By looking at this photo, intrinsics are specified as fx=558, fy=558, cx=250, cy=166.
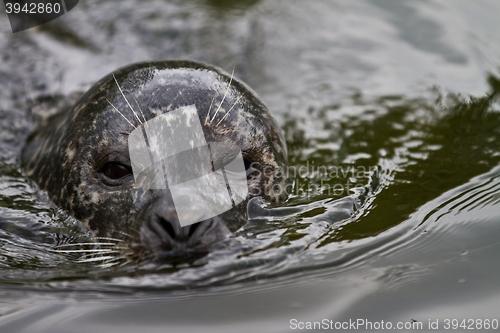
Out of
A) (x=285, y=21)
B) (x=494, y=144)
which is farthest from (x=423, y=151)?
(x=285, y=21)

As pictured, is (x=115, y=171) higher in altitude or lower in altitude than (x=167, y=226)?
higher

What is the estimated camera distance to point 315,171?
13.6 feet

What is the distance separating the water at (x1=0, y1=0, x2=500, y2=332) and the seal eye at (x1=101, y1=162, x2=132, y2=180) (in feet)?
1.22

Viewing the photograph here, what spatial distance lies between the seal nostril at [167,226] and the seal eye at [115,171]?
533mm

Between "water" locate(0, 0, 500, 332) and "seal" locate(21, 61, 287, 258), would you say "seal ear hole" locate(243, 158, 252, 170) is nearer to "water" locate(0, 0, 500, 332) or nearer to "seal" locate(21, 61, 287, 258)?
"seal" locate(21, 61, 287, 258)

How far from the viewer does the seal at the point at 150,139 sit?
9.64ft

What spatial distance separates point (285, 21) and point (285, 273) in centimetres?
519

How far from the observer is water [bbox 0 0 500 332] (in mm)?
2410

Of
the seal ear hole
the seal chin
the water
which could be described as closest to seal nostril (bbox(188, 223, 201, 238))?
the seal chin

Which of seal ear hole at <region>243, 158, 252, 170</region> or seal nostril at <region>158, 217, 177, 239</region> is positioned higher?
seal ear hole at <region>243, 158, 252, 170</region>

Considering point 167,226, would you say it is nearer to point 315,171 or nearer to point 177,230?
point 177,230

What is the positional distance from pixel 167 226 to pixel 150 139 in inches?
25.1

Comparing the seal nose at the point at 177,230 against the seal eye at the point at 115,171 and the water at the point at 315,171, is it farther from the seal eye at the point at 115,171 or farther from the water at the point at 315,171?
the seal eye at the point at 115,171

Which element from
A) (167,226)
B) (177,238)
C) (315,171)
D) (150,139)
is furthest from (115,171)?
(315,171)
